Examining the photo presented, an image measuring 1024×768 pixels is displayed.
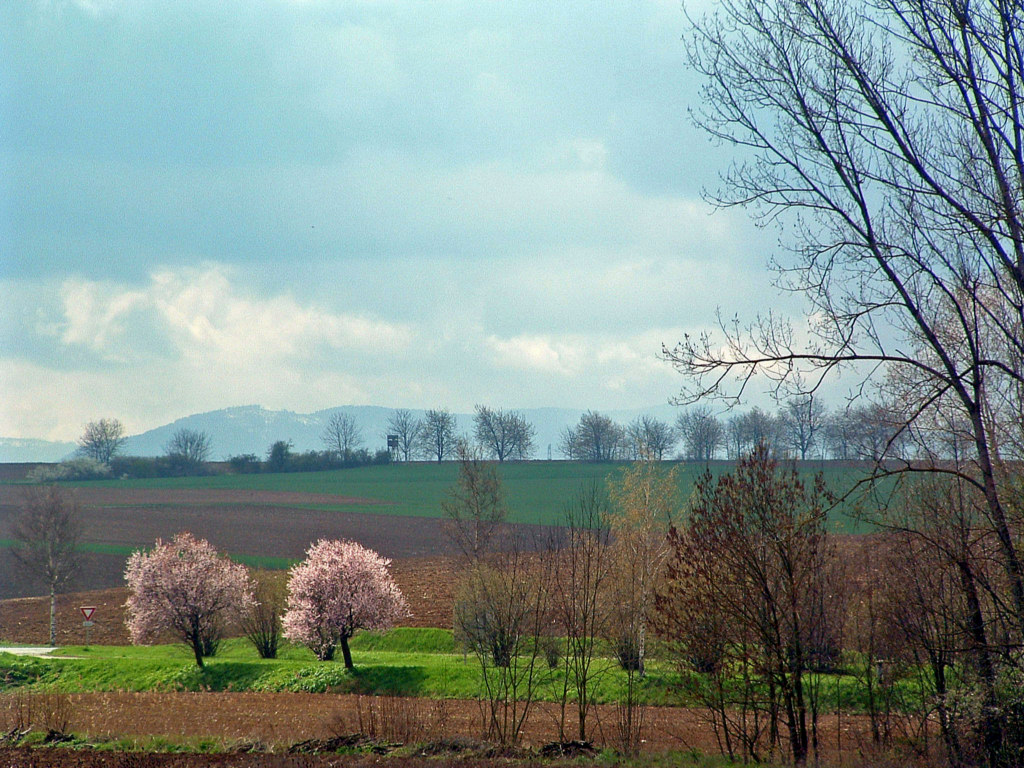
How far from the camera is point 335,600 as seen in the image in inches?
1364

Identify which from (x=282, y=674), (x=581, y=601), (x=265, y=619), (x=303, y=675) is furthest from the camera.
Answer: (x=265, y=619)

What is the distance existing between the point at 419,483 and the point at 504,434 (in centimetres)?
2256

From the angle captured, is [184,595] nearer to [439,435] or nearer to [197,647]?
[197,647]

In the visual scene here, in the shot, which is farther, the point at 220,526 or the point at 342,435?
the point at 342,435

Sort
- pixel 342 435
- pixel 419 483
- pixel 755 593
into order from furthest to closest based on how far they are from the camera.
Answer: pixel 342 435 → pixel 419 483 → pixel 755 593

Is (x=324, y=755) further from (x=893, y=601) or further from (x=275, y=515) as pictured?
(x=275, y=515)

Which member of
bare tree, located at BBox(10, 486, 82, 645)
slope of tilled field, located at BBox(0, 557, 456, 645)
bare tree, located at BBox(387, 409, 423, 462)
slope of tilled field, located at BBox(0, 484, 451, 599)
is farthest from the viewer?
bare tree, located at BBox(387, 409, 423, 462)

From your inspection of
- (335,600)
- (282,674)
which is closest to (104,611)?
(282,674)

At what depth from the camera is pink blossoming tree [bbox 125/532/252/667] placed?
36312 mm

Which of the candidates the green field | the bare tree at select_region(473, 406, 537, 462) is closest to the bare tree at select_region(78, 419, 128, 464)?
the green field

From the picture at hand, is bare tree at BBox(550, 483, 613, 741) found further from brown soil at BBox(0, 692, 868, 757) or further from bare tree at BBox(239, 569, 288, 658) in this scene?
bare tree at BBox(239, 569, 288, 658)

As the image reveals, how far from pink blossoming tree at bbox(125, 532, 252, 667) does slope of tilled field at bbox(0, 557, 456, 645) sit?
1017 centimetres

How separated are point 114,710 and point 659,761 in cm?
1641

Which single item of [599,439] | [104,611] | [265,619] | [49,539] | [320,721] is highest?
[599,439]
